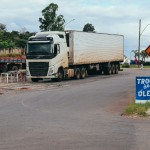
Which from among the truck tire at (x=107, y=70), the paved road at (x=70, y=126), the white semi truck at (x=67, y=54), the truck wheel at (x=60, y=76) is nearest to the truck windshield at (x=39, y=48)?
the white semi truck at (x=67, y=54)

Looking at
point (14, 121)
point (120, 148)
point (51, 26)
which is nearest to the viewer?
point (120, 148)

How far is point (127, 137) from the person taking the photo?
7527 millimetres

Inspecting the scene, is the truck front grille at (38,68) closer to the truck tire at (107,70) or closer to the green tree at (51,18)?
the truck tire at (107,70)

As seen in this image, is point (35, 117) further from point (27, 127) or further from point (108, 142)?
point (108, 142)

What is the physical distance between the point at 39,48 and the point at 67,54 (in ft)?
11.9

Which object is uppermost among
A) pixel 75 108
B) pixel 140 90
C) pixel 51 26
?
pixel 51 26

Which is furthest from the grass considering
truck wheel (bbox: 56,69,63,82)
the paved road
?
truck wheel (bbox: 56,69,63,82)

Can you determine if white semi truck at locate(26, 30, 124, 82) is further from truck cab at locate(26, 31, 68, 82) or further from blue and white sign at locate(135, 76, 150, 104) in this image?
blue and white sign at locate(135, 76, 150, 104)

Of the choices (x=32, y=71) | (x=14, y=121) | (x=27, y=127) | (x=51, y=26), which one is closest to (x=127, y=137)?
(x=27, y=127)

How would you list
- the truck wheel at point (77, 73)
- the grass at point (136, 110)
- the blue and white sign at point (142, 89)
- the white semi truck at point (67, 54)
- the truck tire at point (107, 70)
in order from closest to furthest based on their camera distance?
the grass at point (136, 110) < the blue and white sign at point (142, 89) < the white semi truck at point (67, 54) < the truck wheel at point (77, 73) < the truck tire at point (107, 70)

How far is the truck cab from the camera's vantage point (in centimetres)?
2439

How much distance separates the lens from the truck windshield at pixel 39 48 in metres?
24.4

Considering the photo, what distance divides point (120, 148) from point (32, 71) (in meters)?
19.1

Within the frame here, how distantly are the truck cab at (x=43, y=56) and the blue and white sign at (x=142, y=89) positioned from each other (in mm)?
12805
